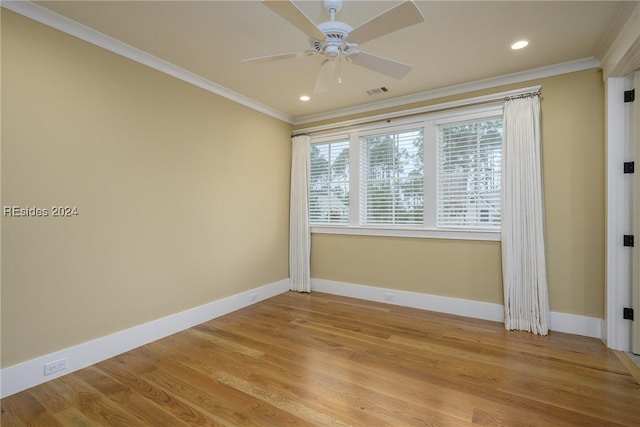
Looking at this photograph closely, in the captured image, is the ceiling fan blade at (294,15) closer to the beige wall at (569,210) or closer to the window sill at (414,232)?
the beige wall at (569,210)

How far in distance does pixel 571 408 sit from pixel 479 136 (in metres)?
2.78

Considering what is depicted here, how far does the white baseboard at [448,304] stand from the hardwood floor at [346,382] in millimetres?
131

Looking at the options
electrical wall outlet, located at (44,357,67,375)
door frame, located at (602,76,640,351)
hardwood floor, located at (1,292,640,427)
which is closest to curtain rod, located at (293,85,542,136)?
door frame, located at (602,76,640,351)

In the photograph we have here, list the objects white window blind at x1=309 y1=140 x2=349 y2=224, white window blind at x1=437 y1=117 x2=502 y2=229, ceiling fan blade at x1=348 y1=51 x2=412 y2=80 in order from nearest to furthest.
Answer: ceiling fan blade at x1=348 y1=51 x2=412 y2=80
white window blind at x1=437 y1=117 x2=502 y2=229
white window blind at x1=309 y1=140 x2=349 y2=224

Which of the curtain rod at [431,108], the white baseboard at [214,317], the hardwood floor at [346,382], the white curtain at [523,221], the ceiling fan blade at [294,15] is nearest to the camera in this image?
the ceiling fan blade at [294,15]

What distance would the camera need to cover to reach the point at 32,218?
2.28 meters

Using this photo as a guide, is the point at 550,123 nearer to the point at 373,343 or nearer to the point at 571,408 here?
the point at 571,408

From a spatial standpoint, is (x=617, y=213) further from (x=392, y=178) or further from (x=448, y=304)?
(x=392, y=178)

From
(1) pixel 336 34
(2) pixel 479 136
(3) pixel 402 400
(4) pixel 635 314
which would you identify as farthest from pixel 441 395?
(2) pixel 479 136

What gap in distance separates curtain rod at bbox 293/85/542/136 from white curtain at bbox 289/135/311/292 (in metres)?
0.32

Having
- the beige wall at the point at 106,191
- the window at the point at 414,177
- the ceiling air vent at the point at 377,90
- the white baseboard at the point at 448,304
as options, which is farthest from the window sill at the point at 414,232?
the ceiling air vent at the point at 377,90

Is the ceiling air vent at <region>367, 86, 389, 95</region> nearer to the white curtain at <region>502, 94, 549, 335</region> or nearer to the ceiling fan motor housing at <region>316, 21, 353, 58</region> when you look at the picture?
the white curtain at <region>502, 94, 549, 335</region>

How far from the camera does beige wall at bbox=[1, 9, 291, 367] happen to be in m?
2.23

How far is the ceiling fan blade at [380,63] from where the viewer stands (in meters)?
2.15
